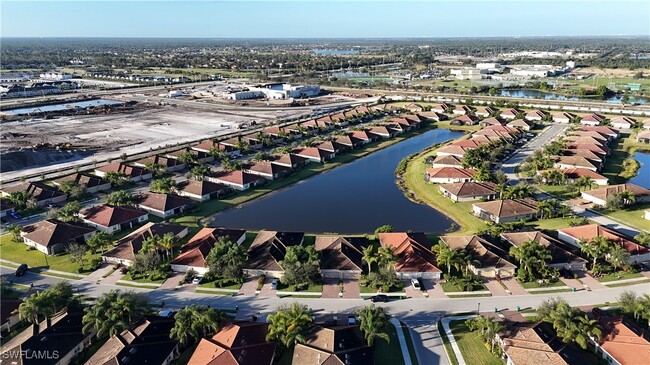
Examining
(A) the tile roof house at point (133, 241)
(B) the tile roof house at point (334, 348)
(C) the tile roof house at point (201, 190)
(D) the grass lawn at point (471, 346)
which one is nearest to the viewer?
(B) the tile roof house at point (334, 348)

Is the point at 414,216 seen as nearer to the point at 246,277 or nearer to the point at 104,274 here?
the point at 246,277

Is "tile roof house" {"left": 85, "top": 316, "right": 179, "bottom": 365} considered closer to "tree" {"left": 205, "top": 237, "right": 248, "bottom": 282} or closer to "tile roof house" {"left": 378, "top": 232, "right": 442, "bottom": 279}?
"tree" {"left": 205, "top": 237, "right": 248, "bottom": 282}

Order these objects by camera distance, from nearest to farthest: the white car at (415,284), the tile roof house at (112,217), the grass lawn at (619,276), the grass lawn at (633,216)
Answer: the white car at (415,284), the grass lawn at (619,276), the grass lawn at (633,216), the tile roof house at (112,217)

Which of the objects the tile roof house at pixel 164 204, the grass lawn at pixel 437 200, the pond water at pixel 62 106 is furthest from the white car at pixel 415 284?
the pond water at pixel 62 106

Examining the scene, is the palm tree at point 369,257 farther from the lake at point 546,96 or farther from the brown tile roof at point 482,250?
the lake at point 546,96

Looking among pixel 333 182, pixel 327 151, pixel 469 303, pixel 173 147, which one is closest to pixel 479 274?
pixel 469 303

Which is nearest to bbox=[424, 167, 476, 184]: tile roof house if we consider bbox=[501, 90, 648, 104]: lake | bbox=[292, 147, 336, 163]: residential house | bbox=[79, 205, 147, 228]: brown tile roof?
bbox=[292, 147, 336, 163]: residential house

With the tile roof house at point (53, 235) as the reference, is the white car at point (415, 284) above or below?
below
